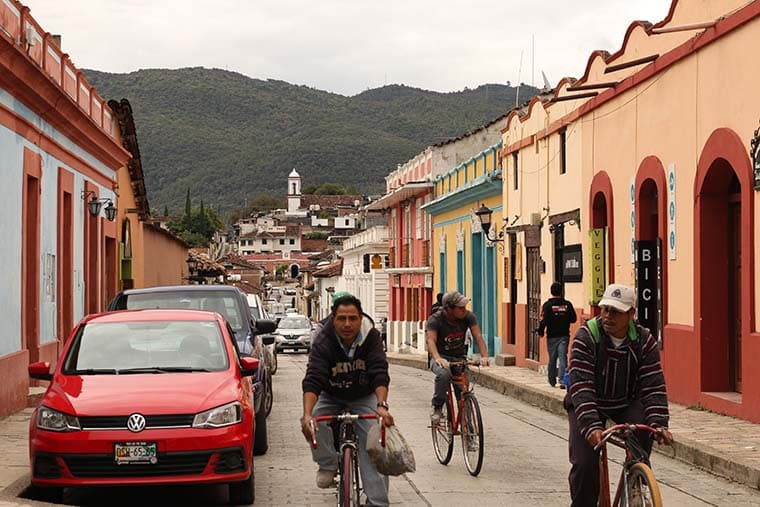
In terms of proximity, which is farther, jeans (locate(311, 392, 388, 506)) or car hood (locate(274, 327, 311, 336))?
car hood (locate(274, 327, 311, 336))

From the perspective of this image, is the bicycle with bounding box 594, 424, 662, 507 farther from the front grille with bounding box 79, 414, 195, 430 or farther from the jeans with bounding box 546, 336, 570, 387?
the jeans with bounding box 546, 336, 570, 387

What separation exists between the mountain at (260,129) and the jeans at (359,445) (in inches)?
6194

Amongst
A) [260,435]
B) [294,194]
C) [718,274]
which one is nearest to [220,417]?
[260,435]

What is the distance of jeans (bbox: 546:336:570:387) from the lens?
19.4m

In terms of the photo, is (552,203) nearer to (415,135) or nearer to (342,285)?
(342,285)

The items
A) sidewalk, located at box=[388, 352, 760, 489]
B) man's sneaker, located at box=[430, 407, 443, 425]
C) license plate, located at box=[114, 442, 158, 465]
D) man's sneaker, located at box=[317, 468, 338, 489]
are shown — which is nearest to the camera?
man's sneaker, located at box=[317, 468, 338, 489]

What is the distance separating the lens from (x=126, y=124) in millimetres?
30453

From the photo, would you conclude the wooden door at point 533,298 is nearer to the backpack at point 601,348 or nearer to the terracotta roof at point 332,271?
the backpack at point 601,348

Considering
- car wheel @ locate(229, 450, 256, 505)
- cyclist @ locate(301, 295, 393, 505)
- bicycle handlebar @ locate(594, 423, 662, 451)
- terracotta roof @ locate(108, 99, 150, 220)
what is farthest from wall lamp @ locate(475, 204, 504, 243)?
bicycle handlebar @ locate(594, 423, 662, 451)

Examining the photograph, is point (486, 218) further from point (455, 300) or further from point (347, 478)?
point (347, 478)

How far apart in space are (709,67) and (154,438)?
9098 millimetres

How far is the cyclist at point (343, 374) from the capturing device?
8.27 metres

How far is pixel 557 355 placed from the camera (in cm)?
1981

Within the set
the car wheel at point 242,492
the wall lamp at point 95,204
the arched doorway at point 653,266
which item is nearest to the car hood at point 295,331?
the wall lamp at point 95,204
